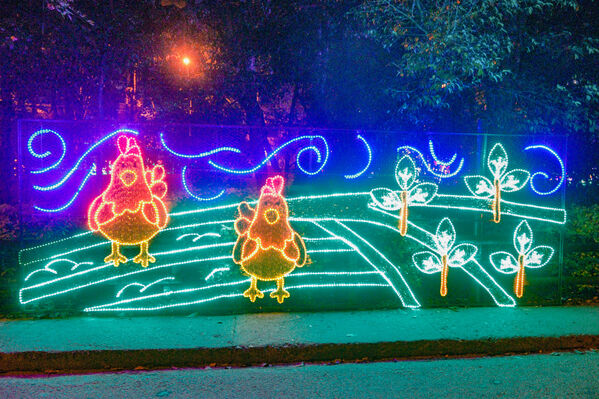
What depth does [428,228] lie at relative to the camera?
718cm

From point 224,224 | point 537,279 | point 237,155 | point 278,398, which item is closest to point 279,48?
point 237,155

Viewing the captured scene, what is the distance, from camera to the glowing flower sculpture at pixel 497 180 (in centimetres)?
700

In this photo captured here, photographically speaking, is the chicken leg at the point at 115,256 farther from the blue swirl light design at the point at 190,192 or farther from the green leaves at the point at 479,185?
the green leaves at the point at 479,185

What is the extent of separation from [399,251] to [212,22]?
5011 millimetres

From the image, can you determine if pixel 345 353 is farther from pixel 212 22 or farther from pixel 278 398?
pixel 212 22

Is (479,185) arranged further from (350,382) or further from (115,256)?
(115,256)

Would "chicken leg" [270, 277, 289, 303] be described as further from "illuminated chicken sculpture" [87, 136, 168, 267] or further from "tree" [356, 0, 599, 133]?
"tree" [356, 0, 599, 133]

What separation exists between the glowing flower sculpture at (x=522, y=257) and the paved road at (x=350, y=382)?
165 centimetres

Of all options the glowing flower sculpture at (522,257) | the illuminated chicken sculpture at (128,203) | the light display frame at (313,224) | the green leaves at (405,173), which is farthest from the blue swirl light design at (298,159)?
the glowing flower sculpture at (522,257)

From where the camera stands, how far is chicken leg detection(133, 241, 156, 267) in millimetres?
6406

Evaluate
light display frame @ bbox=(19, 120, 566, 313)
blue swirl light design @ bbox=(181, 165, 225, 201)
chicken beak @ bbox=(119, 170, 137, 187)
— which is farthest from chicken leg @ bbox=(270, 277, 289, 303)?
chicken beak @ bbox=(119, 170, 137, 187)

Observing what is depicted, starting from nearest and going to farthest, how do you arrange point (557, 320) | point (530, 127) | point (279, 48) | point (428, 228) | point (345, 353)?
point (345, 353), point (557, 320), point (428, 228), point (530, 127), point (279, 48)

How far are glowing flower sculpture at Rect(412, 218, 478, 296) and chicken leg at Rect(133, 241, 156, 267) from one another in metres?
3.20

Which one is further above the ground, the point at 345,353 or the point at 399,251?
the point at 399,251
